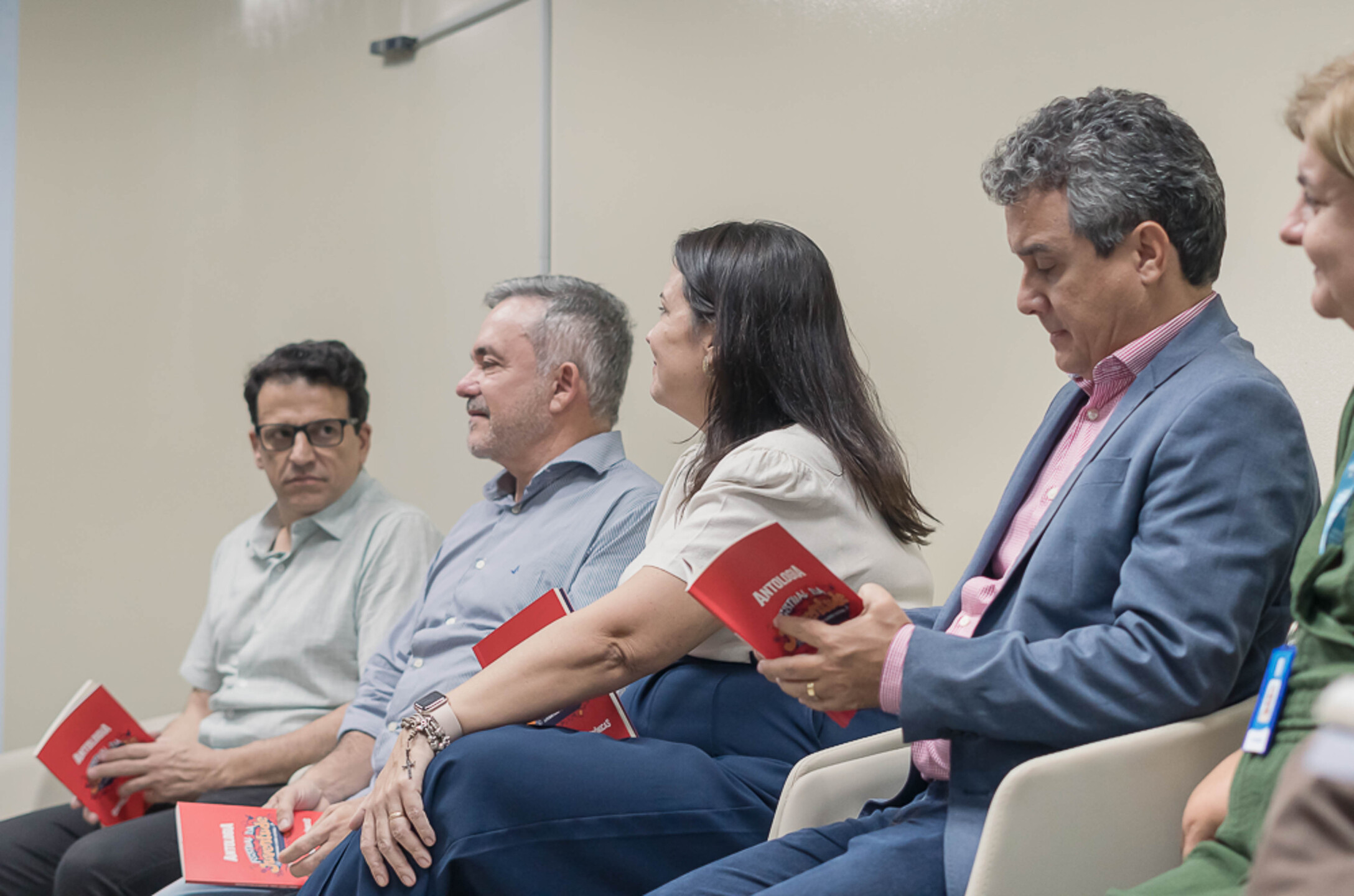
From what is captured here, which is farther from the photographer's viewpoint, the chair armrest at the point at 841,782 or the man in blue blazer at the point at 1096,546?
the chair armrest at the point at 841,782

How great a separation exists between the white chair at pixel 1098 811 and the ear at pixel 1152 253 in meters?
0.53

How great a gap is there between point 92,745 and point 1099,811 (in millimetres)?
2173

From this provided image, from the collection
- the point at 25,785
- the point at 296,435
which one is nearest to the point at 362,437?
the point at 296,435

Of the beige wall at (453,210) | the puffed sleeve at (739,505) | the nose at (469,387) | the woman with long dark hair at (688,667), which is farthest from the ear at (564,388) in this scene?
the puffed sleeve at (739,505)

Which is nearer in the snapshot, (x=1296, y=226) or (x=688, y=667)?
(x=1296, y=226)

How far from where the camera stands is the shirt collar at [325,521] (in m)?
2.95

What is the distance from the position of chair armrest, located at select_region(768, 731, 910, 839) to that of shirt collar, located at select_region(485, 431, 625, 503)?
1.00 metres

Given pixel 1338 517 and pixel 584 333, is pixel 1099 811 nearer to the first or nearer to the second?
pixel 1338 517

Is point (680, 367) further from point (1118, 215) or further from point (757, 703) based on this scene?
point (1118, 215)

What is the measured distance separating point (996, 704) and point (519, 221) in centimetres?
254

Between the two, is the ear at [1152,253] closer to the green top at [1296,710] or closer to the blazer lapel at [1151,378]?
the blazer lapel at [1151,378]

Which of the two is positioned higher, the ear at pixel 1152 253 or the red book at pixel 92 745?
the ear at pixel 1152 253

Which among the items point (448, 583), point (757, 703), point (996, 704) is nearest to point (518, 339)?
point (448, 583)

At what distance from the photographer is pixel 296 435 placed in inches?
117
